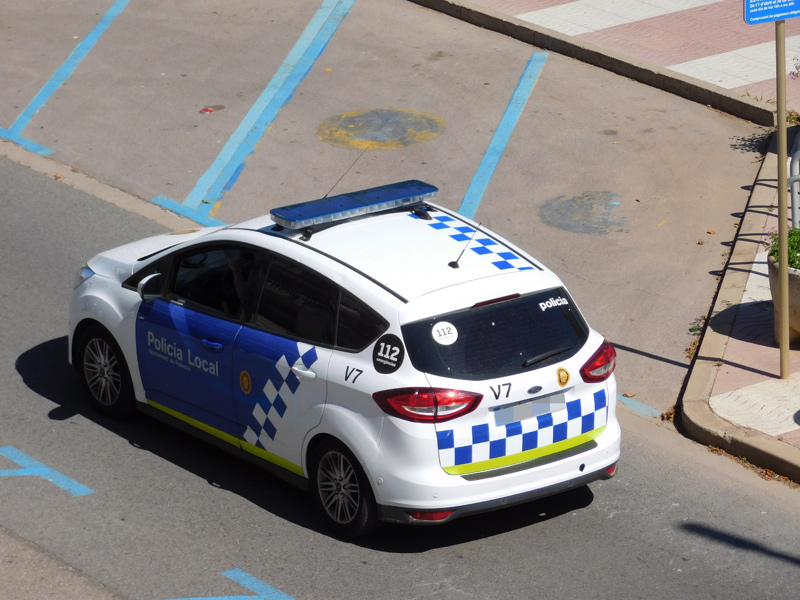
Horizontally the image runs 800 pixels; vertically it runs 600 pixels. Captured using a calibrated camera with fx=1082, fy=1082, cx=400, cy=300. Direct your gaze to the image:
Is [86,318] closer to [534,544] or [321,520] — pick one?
[321,520]

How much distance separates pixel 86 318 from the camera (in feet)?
25.6

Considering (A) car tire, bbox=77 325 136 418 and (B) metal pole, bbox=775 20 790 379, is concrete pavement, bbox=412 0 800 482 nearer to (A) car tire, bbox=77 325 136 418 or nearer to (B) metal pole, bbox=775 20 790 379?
(B) metal pole, bbox=775 20 790 379

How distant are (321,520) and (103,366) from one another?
7.09ft

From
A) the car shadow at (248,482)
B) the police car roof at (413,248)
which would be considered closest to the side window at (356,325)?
the police car roof at (413,248)

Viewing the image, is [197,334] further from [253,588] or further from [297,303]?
[253,588]

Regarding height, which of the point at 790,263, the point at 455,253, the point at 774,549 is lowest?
the point at 774,549

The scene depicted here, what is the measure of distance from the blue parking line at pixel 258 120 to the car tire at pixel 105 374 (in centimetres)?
371

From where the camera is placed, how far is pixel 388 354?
607 centimetres

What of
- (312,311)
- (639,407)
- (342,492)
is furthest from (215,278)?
(639,407)

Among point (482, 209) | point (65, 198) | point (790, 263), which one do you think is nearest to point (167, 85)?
point (65, 198)

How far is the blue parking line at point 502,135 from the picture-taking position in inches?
467

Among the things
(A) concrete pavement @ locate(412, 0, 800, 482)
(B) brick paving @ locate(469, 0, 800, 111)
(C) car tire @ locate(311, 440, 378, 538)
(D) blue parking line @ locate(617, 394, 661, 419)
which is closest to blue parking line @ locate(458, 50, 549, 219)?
(B) brick paving @ locate(469, 0, 800, 111)

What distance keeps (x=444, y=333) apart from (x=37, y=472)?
3.04 meters

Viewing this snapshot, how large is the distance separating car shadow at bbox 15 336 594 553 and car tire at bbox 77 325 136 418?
0.47ft
